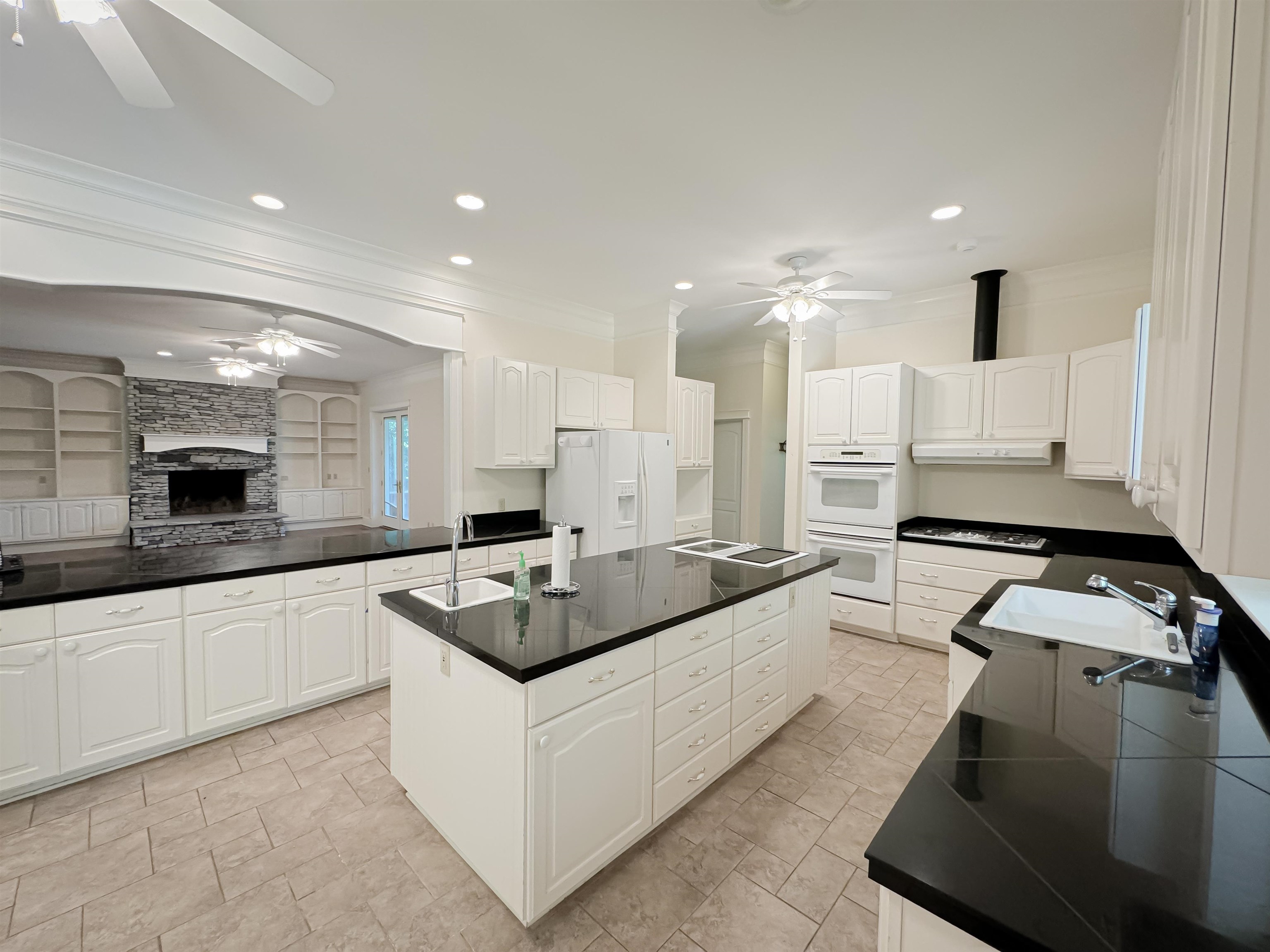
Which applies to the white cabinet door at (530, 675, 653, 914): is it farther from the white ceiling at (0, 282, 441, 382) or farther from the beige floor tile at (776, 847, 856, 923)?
the white ceiling at (0, 282, 441, 382)

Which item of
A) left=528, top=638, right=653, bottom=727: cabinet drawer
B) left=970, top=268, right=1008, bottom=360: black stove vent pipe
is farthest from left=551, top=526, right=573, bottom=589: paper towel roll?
left=970, top=268, right=1008, bottom=360: black stove vent pipe

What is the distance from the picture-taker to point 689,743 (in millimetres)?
1995

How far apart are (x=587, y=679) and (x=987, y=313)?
3.98 meters

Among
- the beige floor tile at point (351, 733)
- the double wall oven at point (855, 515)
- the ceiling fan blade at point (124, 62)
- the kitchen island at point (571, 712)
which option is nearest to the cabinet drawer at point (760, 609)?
the kitchen island at point (571, 712)

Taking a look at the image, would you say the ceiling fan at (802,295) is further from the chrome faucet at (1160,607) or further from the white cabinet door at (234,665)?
the white cabinet door at (234,665)

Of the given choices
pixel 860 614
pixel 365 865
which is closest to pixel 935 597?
pixel 860 614

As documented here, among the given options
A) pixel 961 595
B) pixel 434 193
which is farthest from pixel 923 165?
pixel 961 595

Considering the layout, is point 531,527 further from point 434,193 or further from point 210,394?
point 210,394

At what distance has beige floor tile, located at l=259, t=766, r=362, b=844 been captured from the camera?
76.7 inches

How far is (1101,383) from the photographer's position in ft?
10.7

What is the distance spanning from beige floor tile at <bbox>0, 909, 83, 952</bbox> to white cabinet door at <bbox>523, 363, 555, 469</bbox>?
118 inches

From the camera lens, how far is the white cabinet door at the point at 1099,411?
3.18 meters

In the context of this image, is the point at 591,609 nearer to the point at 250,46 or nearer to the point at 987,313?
the point at 250,46

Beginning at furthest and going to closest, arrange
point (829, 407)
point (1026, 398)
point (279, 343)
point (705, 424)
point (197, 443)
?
1. point (197, 443)
2. point (705, 424)
3. point (279, 343)
4. point (829, 407)
5. point (1026, 398)
